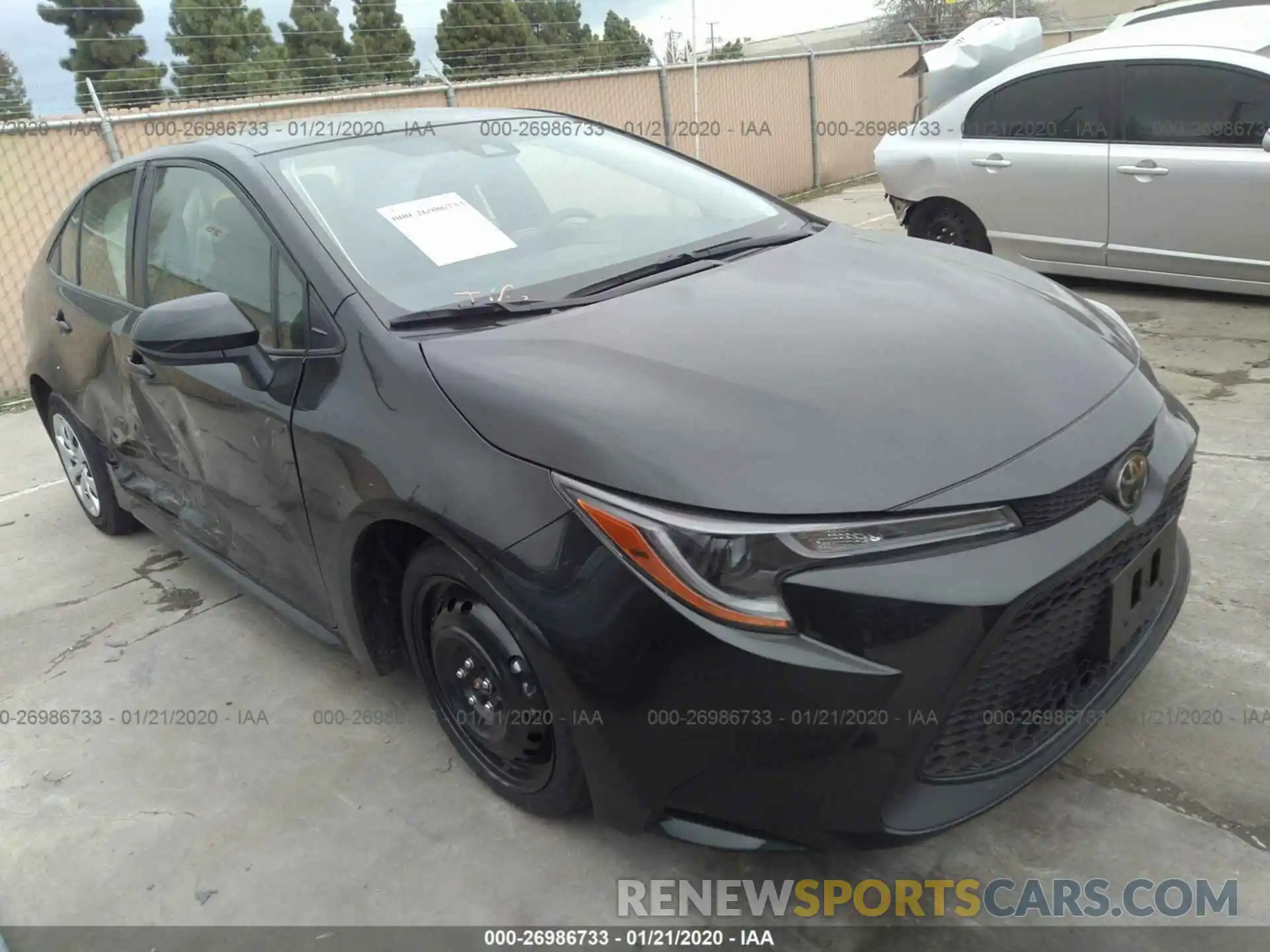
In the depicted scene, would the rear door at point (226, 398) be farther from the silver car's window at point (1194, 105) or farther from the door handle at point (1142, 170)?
the silver car's window at point (1194, 105)

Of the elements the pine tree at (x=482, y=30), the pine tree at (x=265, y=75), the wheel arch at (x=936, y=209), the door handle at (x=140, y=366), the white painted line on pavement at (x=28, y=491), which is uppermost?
the pine tree at (x=482, y=30)

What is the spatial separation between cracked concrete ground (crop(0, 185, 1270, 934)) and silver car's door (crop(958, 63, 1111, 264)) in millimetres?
2521

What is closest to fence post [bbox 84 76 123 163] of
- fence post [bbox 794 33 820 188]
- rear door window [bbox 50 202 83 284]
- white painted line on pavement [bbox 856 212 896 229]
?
rear door window [bbox 50 202 83 284]

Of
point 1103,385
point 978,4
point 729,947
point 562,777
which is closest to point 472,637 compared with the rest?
point 562,777

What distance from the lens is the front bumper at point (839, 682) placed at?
1.69 metres

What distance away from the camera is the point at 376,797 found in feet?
8.30

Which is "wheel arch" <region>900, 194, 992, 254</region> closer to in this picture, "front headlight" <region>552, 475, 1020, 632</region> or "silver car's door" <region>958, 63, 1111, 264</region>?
"silver car's door" <region>958, 63, 1111, 264</region>

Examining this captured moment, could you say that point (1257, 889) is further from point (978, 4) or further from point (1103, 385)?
point (978, 4)

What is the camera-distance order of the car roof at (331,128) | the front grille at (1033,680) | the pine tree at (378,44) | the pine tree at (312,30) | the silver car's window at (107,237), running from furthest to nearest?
the pine tree at (312,30) → the pine tree at (378,44) → the silver car's window at (107,237) → the car roof at (331,128) → the front grille at (1033,680)

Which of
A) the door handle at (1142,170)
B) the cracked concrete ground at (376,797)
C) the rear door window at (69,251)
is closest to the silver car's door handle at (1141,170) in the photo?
the door handle at (1142,170)

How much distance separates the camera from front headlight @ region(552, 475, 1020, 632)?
1.70 metres

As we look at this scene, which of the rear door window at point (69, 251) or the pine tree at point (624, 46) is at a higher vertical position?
the pine tree at point (624, 46)

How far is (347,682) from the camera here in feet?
10.0

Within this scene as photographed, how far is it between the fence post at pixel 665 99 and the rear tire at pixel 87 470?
8446mm
